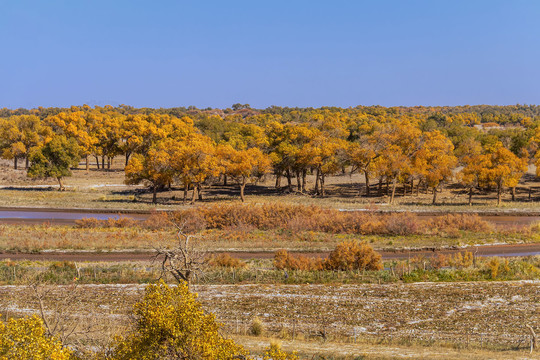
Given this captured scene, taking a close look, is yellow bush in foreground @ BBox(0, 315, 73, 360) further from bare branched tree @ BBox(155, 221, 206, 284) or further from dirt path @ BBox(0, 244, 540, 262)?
dirt path @ BBox(0, 244, 540, 262)

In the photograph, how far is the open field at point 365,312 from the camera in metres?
17.8

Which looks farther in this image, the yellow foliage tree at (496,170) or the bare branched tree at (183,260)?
the yellow foliage tree at (496,170)

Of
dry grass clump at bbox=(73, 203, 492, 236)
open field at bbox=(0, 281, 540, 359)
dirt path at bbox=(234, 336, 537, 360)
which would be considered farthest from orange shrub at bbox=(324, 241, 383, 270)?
dry grass clump at bbox=(73, 203, 492, 236)

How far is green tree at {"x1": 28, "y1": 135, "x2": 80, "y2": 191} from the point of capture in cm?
6681

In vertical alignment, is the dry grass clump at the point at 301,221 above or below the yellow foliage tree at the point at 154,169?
below

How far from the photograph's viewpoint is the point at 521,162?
55.4 m

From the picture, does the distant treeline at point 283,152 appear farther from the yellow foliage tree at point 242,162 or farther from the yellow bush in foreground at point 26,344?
the yellow bush in foreground at point 26,344

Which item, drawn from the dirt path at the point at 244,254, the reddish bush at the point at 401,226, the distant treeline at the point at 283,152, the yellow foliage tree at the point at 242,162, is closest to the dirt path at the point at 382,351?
the dirt path at the point at 244,254

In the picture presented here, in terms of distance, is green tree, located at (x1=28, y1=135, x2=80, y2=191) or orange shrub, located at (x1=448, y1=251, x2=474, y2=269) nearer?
orange shrub, located at (x1=448, y1=251, x2=474, y2=269)

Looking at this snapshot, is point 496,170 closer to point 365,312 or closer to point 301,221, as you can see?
point 301,221

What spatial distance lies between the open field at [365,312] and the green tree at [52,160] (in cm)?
4453

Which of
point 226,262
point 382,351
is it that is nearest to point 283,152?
point 226,262

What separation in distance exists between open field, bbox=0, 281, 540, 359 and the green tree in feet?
146

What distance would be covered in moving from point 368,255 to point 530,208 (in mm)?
32086
